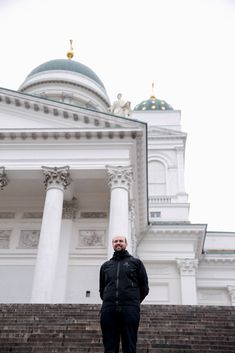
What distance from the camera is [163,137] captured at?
119 feet

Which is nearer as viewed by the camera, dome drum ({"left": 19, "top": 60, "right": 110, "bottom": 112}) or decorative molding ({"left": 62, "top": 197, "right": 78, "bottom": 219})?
decorative molding ({"left": 62, "top": 197, "right": 78, "bottom": 219})

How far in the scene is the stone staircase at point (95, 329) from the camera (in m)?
7.11

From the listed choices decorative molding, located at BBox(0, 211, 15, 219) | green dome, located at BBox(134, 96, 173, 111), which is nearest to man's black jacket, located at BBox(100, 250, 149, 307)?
decorative molding, located at BBox(0, 211, 15, 219)

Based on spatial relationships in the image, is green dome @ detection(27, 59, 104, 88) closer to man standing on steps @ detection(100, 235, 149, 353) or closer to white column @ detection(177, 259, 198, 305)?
white column @ detection(177, 259, 198, 305)

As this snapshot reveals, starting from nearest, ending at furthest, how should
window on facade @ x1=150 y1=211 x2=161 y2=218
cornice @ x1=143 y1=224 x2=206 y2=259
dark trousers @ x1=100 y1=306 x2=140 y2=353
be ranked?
dark trousers @ x1=100 y1=306 x2=140 y2=353
cornice @ x1=143 y1=224 x2=206 y2=259
window on facade @ x1=150 y1=211 x2=161 y2=218

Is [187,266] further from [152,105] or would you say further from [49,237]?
[152,105]

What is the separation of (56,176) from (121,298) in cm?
1331

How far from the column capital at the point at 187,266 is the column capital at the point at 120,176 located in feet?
31.7

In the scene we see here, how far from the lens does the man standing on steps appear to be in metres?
5.07

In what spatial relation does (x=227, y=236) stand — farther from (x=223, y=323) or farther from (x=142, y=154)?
(x=223, y=323)

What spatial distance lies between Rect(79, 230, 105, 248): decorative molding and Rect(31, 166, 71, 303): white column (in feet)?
12.5

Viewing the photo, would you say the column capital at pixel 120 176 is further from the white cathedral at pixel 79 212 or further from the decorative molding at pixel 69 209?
the decorative molding at pixel 69 209

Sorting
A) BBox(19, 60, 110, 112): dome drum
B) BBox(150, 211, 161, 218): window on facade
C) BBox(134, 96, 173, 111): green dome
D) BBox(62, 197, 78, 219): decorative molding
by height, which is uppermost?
BBox(134, 96, 173, 111): green dome

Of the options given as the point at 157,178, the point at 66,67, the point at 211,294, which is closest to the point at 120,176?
the point at 211,294
